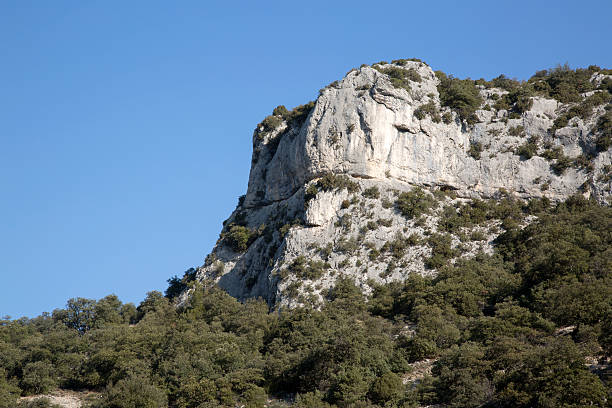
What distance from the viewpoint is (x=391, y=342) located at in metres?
49.5

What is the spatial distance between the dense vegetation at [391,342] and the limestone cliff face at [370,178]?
6.50 feet

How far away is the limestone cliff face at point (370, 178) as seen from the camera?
62.4 m

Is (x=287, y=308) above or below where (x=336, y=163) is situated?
below

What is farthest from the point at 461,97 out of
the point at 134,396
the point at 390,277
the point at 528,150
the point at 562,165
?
the point at 134,396

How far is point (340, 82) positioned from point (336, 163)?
394 inches

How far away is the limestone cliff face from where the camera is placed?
62.4 meters

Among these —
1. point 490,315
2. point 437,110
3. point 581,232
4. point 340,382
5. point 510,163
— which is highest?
point 437,110

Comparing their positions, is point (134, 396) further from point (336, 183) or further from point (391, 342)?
point (336, 183)

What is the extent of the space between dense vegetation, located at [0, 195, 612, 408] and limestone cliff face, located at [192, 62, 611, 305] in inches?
78.0

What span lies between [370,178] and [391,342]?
71.3 ft

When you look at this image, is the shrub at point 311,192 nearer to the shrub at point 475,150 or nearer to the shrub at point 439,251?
the shrub at point 439,251

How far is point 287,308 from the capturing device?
192 feet

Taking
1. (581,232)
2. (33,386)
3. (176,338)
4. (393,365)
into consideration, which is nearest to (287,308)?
(176,338)

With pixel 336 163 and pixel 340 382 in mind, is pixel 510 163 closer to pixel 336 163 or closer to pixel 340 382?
pixel 336 163
